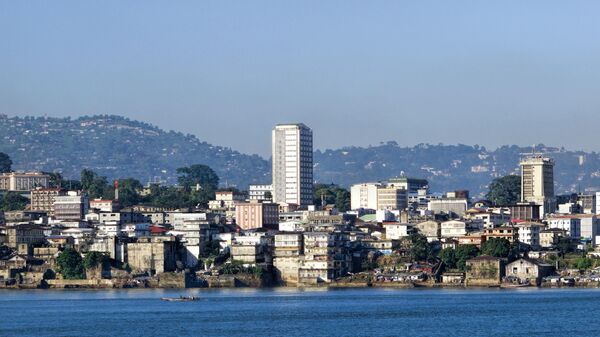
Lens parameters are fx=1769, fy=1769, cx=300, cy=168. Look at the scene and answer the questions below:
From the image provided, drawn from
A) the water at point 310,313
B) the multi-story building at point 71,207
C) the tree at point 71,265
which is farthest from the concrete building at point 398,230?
the multi-story building at point 71,207

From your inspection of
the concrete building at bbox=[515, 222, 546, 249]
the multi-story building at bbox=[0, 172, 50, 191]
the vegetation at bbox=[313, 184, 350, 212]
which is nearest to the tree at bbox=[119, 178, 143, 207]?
the multi-story building at bbox=[0, 172, 50, 191]

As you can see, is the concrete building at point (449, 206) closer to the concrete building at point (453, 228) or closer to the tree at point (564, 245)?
the concrete building at point (453, 228)

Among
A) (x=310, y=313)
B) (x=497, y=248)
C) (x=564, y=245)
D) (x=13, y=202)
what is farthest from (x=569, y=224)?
(x=310, y=313)

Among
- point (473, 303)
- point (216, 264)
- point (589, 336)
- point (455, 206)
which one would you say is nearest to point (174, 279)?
point (216, 264)

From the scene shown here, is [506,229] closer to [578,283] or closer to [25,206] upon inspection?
[578,283]

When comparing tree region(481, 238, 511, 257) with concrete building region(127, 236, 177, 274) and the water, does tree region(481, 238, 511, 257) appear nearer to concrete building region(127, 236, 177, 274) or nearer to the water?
the water

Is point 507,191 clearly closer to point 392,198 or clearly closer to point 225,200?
point 392,198
